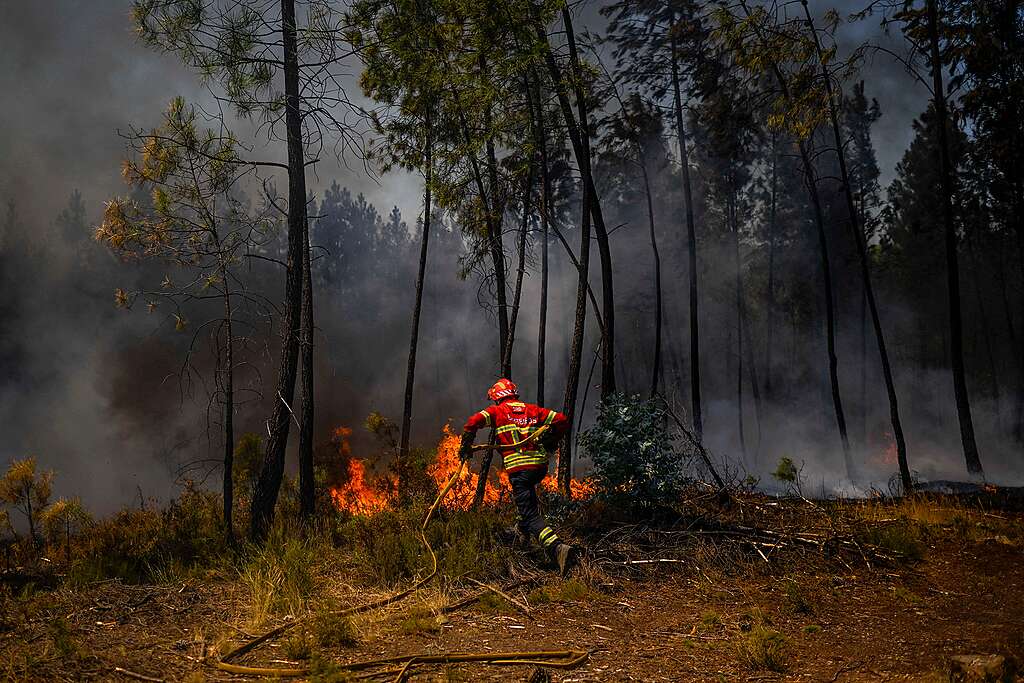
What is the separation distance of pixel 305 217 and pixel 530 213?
466cm

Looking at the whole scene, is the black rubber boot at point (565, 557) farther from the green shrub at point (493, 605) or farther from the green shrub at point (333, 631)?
the green shrub at point (333, 631)

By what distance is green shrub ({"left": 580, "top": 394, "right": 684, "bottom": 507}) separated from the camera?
782cm

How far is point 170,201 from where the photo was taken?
9.95 metres

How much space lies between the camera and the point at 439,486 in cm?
1139

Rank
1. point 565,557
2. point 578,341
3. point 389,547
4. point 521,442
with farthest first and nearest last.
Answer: point 578,341 < point 521,442 < point 389,547 < point 565,557

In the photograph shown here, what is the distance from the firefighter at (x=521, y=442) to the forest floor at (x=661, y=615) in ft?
2.37

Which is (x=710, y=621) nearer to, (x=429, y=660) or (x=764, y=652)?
(x=764, y=652)

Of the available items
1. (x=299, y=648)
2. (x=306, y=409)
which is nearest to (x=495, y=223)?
(x=306, y=409)

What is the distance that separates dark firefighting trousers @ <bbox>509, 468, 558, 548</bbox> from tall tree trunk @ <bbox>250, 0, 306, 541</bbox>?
13.8ft

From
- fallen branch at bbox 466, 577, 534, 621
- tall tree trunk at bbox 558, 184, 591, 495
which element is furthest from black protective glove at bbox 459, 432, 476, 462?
tall tree trunk at bbox 558, 184, 591, 495

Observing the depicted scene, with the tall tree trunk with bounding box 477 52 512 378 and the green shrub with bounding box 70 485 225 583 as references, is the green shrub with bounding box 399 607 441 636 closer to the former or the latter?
the green shrub with bounding box 70 485 225 583

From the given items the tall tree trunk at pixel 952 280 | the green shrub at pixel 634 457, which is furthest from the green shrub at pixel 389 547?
the tall tree trunk at pixel 952 280

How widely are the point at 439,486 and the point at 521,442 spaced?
15.7ft

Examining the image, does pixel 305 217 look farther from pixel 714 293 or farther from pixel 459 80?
pixel 714 293
